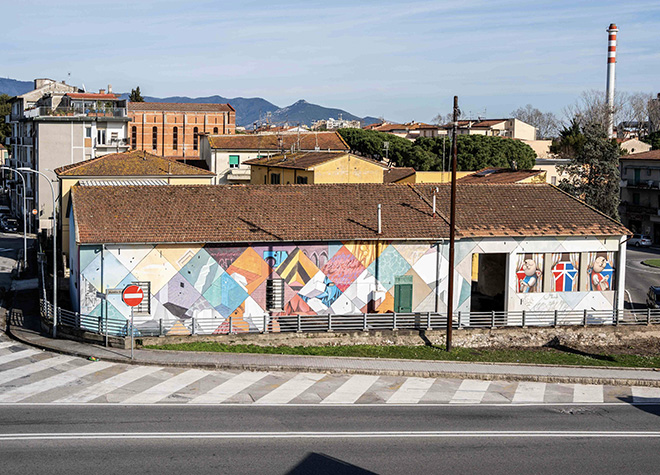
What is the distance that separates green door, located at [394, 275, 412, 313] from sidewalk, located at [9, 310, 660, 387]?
4634mm

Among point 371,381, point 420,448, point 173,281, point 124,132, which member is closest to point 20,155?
point 124,132

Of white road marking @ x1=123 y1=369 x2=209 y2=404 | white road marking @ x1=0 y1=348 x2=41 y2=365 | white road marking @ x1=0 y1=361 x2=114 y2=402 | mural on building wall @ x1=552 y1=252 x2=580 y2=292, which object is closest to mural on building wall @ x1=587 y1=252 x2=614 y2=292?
mural on building wall @ x1=552 y1=252 x2=580 y2=292

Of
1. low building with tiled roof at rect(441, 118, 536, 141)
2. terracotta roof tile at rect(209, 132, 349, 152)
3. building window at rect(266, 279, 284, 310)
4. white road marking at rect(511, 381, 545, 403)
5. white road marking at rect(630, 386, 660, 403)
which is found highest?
low building with tiled roof at rect(441, 118, 536, 141)

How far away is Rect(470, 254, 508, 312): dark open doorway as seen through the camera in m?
33.5

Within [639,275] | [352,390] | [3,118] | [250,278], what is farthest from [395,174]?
[3,118]

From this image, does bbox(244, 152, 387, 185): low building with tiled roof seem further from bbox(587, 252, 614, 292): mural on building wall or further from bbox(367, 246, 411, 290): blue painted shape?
bbox(587, 252, 614, 292): mural on building wall

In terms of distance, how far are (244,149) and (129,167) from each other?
23869 millimetres

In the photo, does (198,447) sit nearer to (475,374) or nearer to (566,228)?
(475,374)

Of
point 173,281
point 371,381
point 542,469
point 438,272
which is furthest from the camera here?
point 438,272

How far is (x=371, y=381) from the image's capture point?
22.6 metres

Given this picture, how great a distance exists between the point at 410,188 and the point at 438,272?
5124mm

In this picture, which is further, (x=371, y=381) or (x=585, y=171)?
(x=585, y=171)

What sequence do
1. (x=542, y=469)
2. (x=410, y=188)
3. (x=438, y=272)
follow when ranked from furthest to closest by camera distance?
(x=410, y=188) < (x=438, y=272) < (x=542, y=469)

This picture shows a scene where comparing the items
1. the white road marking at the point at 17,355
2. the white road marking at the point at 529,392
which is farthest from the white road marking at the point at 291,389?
the white road marking at the point at 17,355
